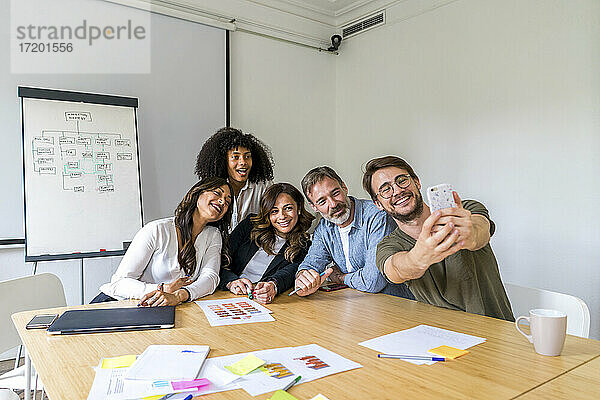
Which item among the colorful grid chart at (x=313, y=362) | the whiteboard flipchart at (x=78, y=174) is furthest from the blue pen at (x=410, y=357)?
the whiteboard flipchart at (x=78, y=174)

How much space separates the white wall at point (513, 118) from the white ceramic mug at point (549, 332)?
2.01 meters

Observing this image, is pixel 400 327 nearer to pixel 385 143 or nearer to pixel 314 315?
pixel 314 315

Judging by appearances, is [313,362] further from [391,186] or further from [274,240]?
[274,240]

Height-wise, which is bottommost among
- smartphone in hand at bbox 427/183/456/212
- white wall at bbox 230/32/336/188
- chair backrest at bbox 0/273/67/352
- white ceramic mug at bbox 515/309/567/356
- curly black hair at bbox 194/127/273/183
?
chair backrest at bbox 0/273/67/352

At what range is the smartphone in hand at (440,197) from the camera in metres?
1.43

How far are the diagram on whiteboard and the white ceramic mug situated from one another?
262cm

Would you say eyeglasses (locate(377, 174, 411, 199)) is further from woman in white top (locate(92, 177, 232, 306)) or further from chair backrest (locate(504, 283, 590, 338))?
woman in white top (locate(92, 177, 232, 306))

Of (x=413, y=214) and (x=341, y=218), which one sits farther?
(x=341, y=218)

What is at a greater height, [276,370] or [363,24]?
[363,24]

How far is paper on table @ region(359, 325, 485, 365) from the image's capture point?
1254 millimetres

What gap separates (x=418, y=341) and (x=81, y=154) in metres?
2.45

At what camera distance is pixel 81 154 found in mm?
2998

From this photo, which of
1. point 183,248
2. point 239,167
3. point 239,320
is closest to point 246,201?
point 239,167

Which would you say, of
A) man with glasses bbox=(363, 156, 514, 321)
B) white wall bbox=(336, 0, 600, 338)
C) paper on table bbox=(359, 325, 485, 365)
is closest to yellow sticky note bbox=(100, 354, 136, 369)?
paper on table bbox=(359, 325, 485, 365)
